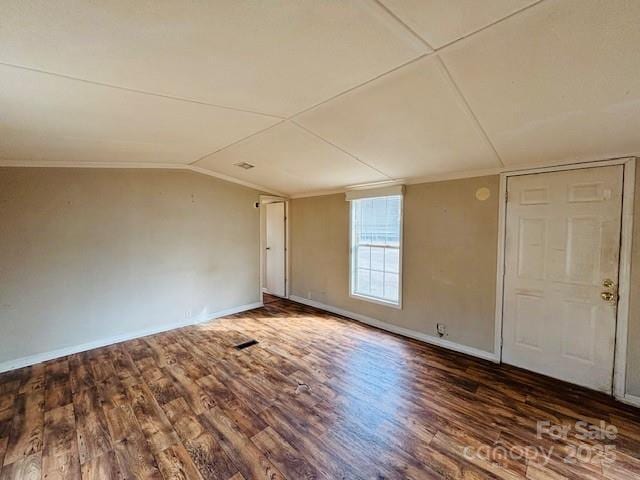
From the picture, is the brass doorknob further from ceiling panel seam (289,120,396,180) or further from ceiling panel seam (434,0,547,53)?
ceiling panel seam (434,0,547,53)

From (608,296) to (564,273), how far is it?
341mm

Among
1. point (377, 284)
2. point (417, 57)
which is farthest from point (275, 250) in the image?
point (417, 57)

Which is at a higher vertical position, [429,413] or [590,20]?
[590,20]

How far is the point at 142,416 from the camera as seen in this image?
2.09m


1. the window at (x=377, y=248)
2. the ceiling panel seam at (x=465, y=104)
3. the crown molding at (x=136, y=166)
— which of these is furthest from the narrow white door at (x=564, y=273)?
the crown molding at (x=136, y=166)

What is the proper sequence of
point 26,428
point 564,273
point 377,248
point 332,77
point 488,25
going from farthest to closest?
point 377,248 → point 564,273 → point 26,428 → point 332,77 → point 488,25

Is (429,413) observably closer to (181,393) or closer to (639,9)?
(181,393)

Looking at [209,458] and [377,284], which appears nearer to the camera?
[209,458]

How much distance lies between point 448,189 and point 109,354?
4.53 metres

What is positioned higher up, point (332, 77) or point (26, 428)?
point (332, 77)

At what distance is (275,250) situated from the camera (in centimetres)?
585

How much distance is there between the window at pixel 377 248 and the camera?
385 centimetres

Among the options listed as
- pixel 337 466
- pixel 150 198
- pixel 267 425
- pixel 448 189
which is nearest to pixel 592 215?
pixel 448 189

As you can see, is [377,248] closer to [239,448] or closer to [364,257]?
[364,257]
